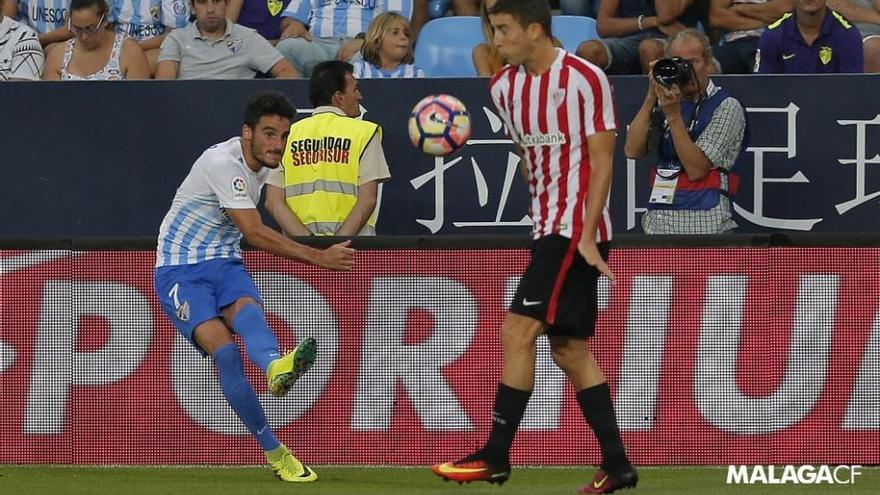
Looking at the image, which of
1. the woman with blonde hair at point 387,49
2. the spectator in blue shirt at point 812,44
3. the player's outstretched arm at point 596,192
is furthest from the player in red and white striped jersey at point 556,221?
the spectator in blue shirt at point 812,44

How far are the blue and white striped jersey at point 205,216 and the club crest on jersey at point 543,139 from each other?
64.3 inches

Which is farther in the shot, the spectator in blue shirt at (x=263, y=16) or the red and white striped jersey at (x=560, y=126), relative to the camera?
the spectator in blue shirt at (x=263, y=16)

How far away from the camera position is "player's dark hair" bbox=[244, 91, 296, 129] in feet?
26.9

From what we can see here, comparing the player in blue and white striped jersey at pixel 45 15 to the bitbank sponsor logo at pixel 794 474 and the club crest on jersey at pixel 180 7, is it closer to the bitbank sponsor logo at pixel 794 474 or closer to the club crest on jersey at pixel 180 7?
the club crest on jersey at pixel 180 7

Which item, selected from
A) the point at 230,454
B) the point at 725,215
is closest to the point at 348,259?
the point at 230,454

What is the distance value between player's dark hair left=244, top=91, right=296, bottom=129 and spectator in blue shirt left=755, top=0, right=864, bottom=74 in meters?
3.94

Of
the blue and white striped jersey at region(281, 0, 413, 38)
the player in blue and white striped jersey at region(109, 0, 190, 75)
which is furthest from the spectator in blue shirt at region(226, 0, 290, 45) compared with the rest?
the player in blue and white striped jersey at region(109, 0, 190, 75)

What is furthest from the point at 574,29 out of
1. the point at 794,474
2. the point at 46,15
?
the point at 794,474

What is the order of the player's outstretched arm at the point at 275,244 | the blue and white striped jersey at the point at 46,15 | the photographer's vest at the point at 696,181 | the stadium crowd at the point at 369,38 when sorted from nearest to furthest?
1. the player's outstretched arm at the point at 275,244
2. the photographer's vest at the point at 696,181
3. the stadium crowd at the point at 369,38
4. the blue and white striped jersey at the point at 46,15

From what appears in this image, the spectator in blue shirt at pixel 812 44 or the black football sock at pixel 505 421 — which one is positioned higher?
the spectator in blue shirt at pixel 812 44

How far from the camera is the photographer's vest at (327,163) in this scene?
9.72 metres

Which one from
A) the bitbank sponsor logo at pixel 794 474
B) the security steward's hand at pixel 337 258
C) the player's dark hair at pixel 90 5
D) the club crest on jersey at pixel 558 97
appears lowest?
the bitbank sponsor logo at pixel 794 474

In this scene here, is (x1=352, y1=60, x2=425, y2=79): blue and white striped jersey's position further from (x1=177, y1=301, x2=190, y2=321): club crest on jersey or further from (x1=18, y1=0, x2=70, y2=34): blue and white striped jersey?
(x1=177, y1=301, x2=190, y2=321): club crest on jersey

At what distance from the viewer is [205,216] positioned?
8.34m
